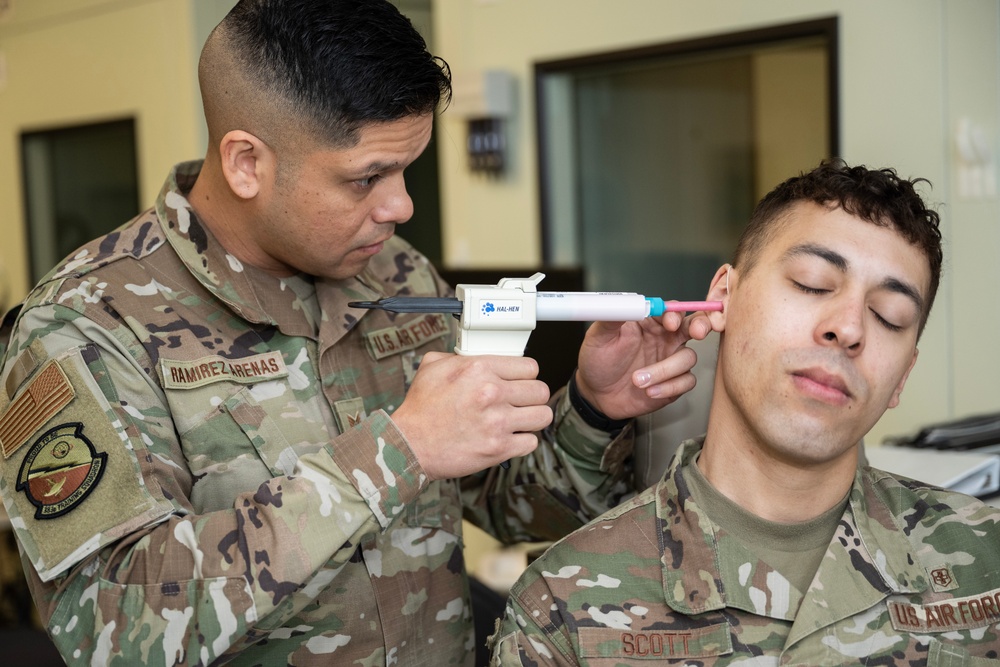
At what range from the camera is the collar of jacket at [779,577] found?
142 centimetres

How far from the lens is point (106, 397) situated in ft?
4.59

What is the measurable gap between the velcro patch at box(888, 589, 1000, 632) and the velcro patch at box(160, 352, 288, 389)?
0.96m

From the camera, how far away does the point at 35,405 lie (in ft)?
4.57

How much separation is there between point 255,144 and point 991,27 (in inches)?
108

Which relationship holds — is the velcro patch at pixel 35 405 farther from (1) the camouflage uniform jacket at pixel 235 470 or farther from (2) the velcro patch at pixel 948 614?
→ (2) the velcro patch at pixel 948 614

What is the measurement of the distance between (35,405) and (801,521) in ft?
3.56

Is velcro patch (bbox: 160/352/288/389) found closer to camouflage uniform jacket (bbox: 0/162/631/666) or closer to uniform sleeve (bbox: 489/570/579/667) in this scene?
camouflage uniform jacket (bbox: 0/162/631/666)

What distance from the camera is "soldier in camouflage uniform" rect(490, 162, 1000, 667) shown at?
1.42m

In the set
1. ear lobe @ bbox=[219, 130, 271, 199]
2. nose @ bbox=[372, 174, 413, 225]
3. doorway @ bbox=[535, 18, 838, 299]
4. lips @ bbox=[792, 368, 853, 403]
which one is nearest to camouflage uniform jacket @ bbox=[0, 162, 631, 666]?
ear lobe @ bbox=[219, 130, 271, 199]

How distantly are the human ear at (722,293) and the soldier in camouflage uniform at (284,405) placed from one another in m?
0.02

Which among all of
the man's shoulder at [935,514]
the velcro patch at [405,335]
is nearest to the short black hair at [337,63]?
the velcro patch at [405,335]

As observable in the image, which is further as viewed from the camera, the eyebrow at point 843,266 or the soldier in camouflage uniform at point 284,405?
the eyebrow at point 843,266

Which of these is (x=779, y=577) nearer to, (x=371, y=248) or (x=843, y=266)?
(x=843, y=266)

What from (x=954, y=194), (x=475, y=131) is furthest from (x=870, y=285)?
(x=475, y=131)
